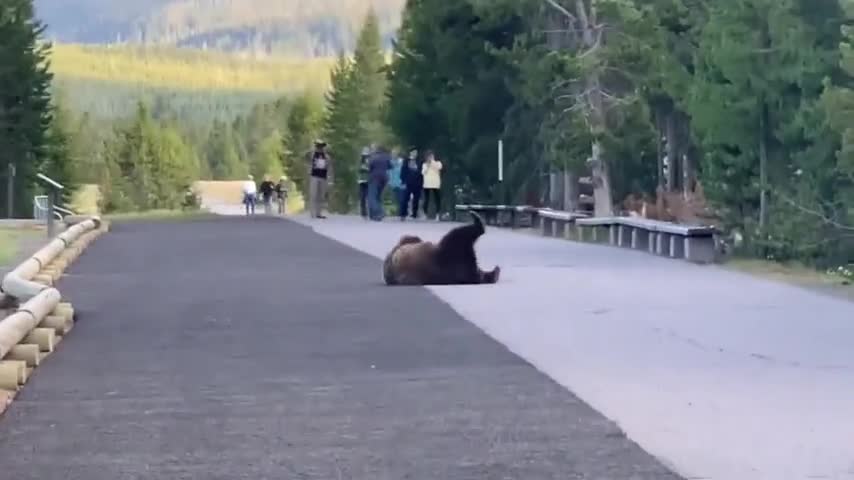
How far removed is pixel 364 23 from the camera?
125 m

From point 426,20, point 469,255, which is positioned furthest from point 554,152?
point 469,255

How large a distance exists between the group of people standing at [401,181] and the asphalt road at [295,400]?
20.5 metres

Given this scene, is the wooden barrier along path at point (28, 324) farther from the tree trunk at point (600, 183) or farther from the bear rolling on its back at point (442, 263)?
the tree trunk at point (600, 183)

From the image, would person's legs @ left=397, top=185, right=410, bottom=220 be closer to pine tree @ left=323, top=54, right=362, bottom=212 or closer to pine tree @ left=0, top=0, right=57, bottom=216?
pine tree @ left=0, top=0, right=57, bottom=216

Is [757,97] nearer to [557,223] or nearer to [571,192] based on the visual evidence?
[557,223]

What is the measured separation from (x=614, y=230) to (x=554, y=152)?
10118 millimetres

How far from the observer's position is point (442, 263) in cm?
1909

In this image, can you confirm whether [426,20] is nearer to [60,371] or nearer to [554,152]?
[554,152]

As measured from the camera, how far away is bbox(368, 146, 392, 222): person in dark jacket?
127ft

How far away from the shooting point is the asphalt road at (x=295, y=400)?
827 centimetres

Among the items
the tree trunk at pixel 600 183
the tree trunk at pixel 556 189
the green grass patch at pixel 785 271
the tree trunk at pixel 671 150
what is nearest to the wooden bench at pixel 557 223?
the tree trunk at pixel 600 183

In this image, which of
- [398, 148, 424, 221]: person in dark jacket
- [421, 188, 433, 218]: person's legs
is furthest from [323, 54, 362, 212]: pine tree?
[398, 148, 424, 221]: person in dark jacket

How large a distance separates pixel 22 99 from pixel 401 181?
26.7m

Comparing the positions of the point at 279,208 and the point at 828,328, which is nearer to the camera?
the point at 828,328
